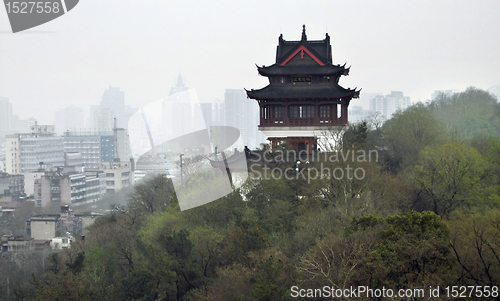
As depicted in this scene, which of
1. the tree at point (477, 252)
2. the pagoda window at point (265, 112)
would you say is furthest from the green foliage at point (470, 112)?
the tree at point (477, 252)

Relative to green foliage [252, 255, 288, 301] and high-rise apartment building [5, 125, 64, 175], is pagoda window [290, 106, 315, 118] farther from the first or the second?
high-rise apartment building [5, 125, 64, 175]

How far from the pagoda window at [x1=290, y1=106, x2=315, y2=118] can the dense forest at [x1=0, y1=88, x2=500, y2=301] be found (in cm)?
177

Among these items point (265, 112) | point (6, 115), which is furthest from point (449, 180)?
point (6, 115)

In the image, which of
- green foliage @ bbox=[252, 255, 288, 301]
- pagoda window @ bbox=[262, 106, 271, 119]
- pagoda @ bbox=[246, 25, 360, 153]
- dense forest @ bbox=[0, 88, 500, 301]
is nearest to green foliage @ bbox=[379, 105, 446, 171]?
dense forest @ bbox=[0, 88, 500, 301]

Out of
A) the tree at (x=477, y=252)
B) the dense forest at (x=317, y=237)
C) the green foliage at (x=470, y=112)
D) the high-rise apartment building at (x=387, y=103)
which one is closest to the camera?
the tree at (x=477, y=252)

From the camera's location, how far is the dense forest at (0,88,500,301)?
36.7 feet

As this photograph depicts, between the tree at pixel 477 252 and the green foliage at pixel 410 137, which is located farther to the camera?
the green foliage at pixel 410 137

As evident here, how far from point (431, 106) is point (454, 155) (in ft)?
94.4

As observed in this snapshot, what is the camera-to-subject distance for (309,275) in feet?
39.5

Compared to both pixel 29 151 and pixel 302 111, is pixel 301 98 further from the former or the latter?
pixel 29 151

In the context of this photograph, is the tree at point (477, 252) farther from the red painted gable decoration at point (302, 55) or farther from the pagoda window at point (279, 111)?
the red painted gable decoration at point (302, 55)

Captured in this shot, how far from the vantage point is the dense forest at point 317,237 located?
11.2m

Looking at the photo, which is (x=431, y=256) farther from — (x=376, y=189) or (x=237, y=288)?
(x=376, y=189)

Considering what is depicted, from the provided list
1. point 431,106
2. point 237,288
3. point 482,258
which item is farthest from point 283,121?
point 431,106
